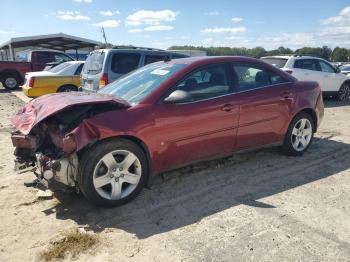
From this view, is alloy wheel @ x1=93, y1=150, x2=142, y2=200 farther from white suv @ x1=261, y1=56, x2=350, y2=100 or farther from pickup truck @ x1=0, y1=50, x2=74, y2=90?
pickup truck @ x1=0, y1=50, x2=74, y2=90

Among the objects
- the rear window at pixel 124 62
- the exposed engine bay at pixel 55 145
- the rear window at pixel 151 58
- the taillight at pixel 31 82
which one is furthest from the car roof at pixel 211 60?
the taillight at pixel 31 82

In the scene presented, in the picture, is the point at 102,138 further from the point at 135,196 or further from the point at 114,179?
the point at 135,196

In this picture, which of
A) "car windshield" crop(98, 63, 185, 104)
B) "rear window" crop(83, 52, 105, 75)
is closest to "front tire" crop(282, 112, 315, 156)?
"car windshield" crop(98, 63, 185, 104)

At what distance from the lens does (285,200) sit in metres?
4.09

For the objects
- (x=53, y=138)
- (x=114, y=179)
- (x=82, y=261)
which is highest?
(x=53, y=138)

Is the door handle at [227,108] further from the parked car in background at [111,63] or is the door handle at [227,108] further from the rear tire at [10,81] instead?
the rear tire at [10,81]

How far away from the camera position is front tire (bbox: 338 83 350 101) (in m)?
13.0

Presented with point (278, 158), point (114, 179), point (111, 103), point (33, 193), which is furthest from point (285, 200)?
point (33, 193)

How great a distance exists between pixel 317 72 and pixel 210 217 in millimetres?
10062

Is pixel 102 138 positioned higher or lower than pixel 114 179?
higher

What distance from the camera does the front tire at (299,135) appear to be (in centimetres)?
552

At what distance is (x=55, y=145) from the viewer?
4.12 meters

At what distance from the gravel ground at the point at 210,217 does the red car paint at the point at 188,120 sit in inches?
16.6

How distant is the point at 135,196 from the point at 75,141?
98 cm
